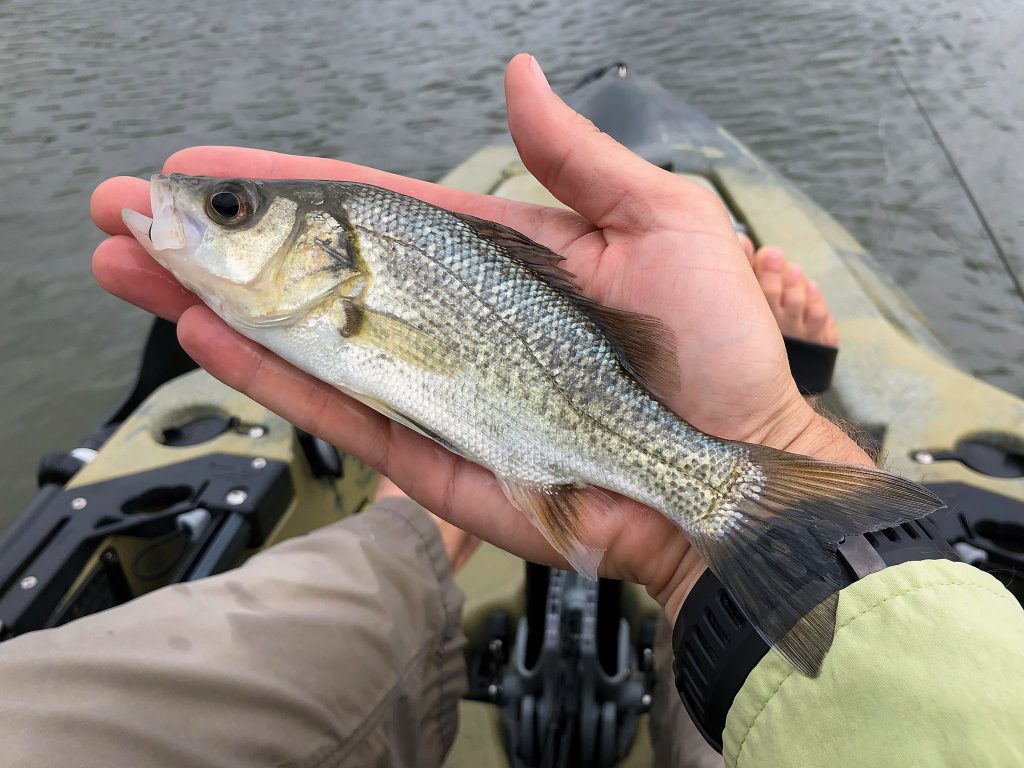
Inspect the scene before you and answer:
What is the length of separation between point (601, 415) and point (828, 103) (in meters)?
11.0

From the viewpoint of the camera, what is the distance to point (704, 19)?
13.8 meters

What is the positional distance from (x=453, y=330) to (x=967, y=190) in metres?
8.86

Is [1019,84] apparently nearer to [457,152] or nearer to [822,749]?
[457,152]

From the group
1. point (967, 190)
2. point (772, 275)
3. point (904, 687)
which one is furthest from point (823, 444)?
point (967, 190)

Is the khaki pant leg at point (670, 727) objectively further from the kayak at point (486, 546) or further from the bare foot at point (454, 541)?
the bare foot at point (454, 541)

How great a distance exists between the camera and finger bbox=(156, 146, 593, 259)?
2.83 meters

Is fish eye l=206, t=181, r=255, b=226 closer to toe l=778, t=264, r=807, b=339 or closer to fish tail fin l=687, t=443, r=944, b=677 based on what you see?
fish tail fin l=687, t=443, r=944, b=677

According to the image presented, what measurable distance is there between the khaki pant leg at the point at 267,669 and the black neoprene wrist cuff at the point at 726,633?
1024mm

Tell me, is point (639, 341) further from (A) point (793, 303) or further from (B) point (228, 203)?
(A) point (793, 303)

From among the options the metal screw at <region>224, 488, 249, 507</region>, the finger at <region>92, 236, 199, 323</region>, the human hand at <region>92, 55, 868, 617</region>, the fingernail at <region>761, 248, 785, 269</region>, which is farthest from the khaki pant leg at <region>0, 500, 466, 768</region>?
the fingernail at <region>761, 248, 785, 269</region>

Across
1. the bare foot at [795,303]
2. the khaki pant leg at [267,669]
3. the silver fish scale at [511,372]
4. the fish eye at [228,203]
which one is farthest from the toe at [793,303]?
the fish eye at [228,203]

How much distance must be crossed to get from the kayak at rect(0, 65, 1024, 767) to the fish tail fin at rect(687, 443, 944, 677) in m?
0.91

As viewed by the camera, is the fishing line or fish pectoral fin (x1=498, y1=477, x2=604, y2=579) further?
the fishing line

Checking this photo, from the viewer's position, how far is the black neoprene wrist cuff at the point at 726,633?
70.9 inches
